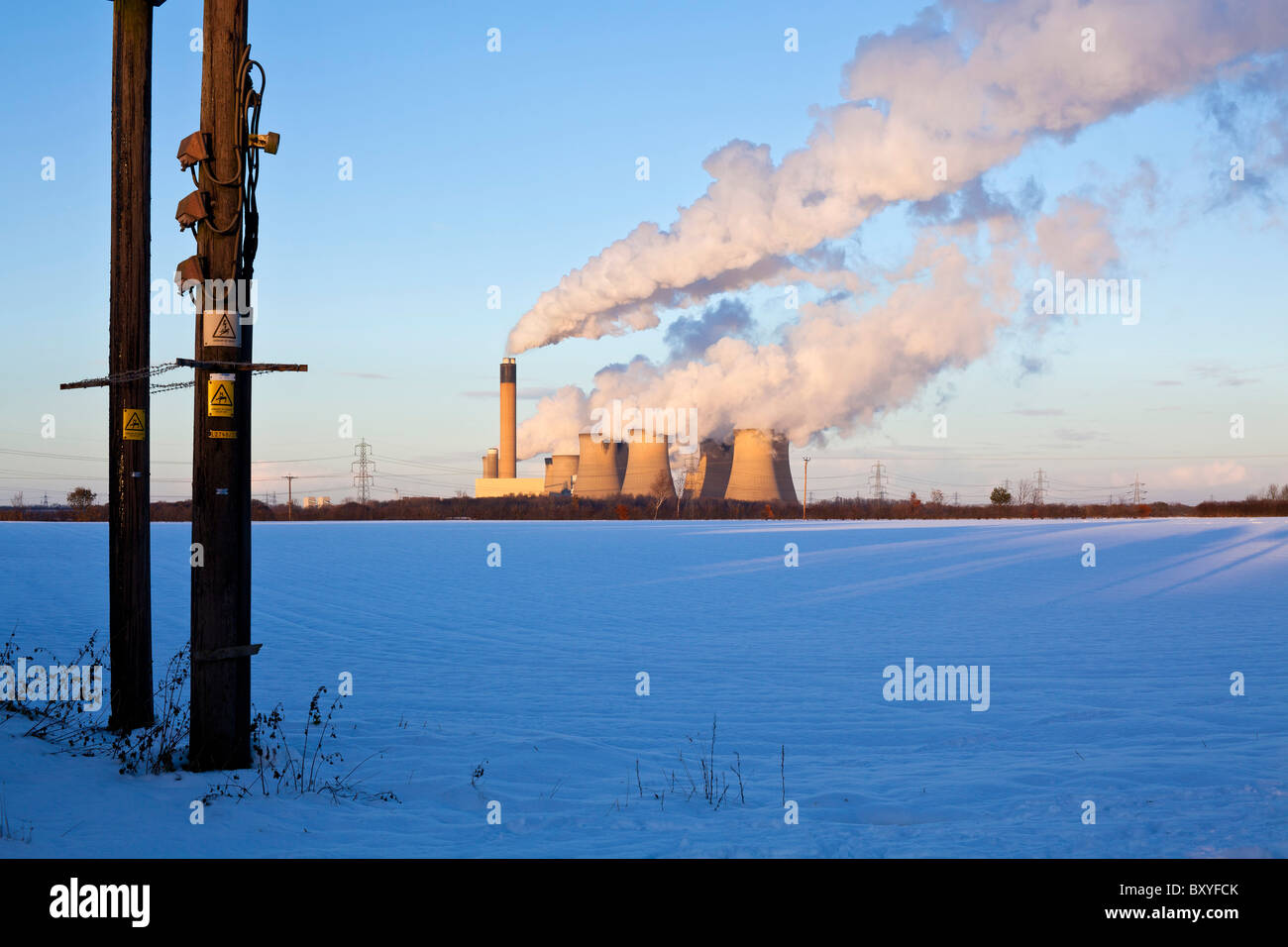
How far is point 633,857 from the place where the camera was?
414 cm

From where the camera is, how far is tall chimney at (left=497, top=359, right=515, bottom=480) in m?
65.9

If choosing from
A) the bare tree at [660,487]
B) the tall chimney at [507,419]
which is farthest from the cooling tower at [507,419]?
the bare tree at [660,487]

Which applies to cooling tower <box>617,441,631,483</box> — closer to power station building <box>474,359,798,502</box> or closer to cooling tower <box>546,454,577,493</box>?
power station building <box>474,359,798,502</box>

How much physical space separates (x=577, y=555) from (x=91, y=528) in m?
23.5

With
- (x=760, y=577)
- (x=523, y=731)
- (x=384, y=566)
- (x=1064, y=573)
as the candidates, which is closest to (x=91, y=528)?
(x=384, y=566)

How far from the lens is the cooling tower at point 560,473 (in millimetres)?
71438

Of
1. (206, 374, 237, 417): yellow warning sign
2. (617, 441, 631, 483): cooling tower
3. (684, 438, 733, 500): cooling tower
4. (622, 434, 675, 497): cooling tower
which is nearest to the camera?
(206, 374, 237, 417): yellow warning sign

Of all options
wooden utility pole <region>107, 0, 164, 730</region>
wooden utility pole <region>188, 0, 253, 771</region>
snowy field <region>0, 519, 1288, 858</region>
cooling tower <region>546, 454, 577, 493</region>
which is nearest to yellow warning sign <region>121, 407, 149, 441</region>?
wooden utility pole <region>107, 0, 164, 730</region>

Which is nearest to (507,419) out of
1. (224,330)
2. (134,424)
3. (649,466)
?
(649,466)

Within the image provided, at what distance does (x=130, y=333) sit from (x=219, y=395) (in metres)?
1.90

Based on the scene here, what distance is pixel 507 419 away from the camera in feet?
227

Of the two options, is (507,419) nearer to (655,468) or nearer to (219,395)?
(655,468)
